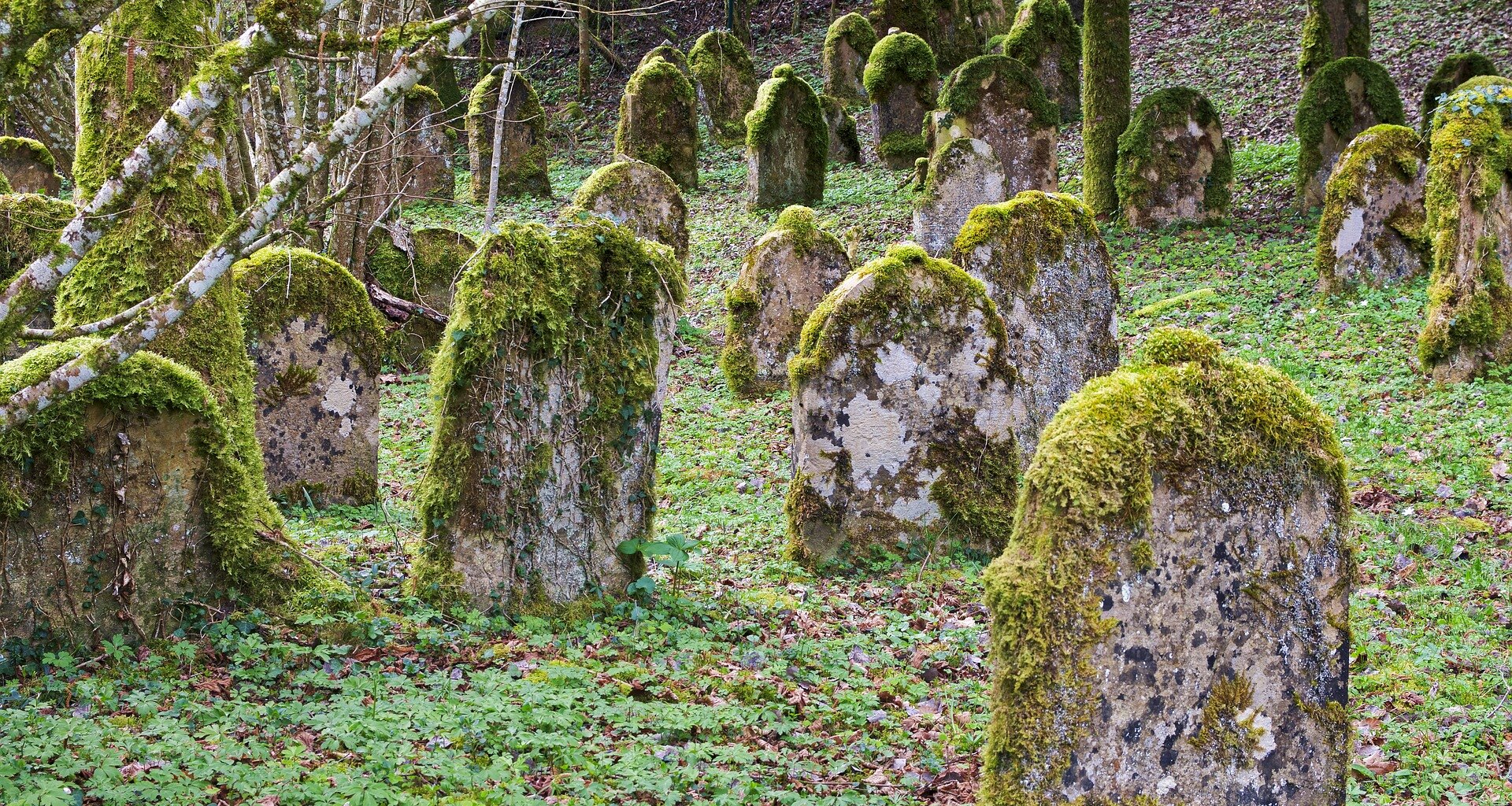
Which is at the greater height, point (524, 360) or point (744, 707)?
point (524, 360)

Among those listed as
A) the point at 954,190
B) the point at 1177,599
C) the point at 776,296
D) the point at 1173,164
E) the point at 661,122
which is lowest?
the point at 1177,599

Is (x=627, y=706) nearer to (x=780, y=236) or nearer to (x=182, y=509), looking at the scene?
(x=182, y=509)

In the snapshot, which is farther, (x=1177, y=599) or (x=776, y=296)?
(x=776, y=296)

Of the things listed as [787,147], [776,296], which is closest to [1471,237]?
[776,296]

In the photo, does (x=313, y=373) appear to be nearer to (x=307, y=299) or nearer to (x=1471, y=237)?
(x=307, y=299)

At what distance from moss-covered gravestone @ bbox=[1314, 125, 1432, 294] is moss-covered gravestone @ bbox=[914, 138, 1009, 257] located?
3561 mm

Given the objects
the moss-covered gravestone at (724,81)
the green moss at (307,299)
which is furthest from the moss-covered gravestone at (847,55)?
the green moss at (307,299)

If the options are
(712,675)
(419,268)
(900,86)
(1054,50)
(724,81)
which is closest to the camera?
(712,675)

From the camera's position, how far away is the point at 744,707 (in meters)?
5.09

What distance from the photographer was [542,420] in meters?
6.07

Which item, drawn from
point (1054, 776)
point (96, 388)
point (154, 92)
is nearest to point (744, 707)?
point (1054, 776)

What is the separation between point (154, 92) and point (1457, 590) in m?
7.99

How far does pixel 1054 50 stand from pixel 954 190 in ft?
32.7

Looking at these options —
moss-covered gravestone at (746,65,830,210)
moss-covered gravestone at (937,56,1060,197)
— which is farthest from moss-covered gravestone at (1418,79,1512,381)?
moss-covered gravestone at (746,65,830,210)
